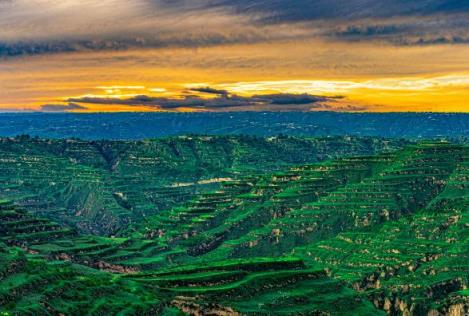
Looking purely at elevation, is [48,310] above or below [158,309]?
above

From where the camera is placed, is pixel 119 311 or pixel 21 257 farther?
pixel 21 257

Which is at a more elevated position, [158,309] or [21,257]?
[21,257]

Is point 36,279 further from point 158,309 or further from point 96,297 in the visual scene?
point 158,309

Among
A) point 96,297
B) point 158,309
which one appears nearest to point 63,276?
point 96,297

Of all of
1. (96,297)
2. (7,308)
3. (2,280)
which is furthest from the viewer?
(96,297)

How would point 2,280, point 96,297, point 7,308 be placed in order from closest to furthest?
point 7,308 → point 2,280 → point 96,297

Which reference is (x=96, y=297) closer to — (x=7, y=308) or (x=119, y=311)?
(x=119, y=311)

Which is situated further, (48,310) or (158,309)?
(158,309)
